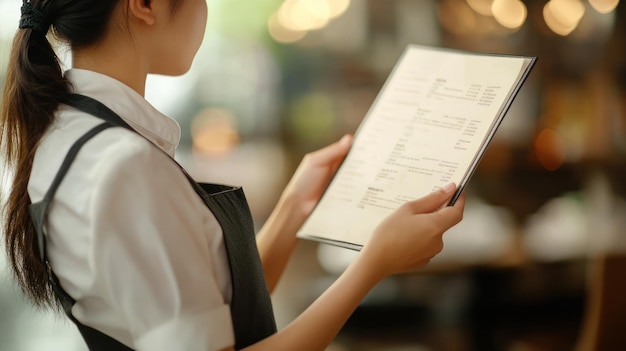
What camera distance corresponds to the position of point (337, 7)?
3820mm

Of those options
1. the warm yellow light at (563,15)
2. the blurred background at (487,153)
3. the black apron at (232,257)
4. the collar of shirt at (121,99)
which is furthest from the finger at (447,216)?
the warm yellow light at (563,15)

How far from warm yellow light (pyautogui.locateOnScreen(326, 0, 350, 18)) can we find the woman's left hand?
2.45m

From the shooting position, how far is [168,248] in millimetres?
930

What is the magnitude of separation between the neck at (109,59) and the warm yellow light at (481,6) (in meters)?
3.04

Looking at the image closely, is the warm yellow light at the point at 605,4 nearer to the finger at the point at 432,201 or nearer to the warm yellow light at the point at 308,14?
the warm yellow light at the point at 308,14

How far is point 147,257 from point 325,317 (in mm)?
263

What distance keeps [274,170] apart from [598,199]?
1581 mm

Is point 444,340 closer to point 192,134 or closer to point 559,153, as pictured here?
point 559,153

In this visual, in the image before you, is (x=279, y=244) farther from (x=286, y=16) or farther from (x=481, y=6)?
(x=481, y=6)

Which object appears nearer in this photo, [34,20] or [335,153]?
[34,20]

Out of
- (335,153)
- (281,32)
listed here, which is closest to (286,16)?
(281,32)

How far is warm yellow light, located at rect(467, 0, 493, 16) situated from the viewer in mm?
3861

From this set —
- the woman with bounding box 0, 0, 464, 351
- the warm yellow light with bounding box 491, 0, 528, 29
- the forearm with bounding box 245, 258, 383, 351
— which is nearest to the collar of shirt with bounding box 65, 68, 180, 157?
the woman with bounding box 0, 0, 464, 351

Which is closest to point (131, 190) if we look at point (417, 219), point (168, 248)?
point (168, 248)
